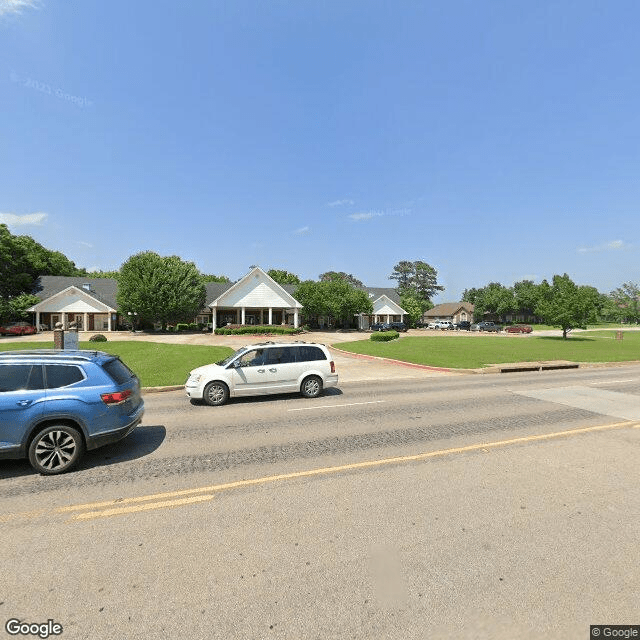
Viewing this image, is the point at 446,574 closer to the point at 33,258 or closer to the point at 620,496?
the point at 620,496

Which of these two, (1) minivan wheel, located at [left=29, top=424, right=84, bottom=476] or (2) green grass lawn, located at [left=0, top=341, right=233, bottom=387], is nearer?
(1) minivan wheel, located at [left=29, top=424, right=84, bottom=476]

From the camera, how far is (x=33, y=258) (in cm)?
5391

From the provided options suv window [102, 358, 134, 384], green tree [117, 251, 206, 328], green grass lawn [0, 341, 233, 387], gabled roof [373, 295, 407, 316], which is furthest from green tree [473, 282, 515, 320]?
suv window [102, 358, 134, 384]

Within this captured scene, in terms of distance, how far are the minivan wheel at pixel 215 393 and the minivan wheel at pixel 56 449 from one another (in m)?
4.68

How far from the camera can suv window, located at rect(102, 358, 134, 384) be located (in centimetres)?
641

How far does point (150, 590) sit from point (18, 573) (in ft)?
4.63

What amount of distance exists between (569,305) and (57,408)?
149 ft

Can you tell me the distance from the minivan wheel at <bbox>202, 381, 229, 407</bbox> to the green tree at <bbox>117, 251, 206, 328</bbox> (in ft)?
118

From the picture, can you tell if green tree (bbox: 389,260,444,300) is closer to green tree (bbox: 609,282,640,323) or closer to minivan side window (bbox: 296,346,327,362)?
green tree (bbox: 609,282,640,323)

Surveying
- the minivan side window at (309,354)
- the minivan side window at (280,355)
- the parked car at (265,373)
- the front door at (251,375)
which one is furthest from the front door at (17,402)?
the minivan side window at (309,354)

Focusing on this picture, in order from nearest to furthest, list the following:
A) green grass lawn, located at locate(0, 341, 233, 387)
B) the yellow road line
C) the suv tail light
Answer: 1. the yellow road line
2. the suv tail light
3. green grass lawn, located at locate(0, 341, 233, 387)

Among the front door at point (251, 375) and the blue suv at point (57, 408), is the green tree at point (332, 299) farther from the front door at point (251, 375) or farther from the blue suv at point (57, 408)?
the blue suv at point (57, 408)

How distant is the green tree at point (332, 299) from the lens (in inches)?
2003

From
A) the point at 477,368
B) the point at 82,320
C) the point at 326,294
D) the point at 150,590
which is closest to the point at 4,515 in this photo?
the point at 150,590
